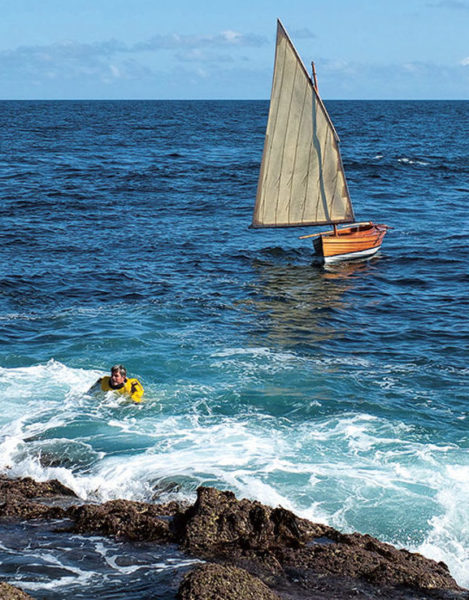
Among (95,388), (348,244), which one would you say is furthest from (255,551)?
(348,244)

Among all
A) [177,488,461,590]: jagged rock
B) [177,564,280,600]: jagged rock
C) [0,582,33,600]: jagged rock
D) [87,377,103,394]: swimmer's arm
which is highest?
[0,582,33,600]: jagged rock

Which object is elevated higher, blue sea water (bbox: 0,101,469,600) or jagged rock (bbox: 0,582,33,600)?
jagged rock (bbox: 0,582,33,600)

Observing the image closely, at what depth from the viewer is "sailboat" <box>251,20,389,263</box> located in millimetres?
32250

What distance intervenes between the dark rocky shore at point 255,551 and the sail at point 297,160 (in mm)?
22582

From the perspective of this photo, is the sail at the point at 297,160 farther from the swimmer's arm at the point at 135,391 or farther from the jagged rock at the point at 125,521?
the jagged rock at the point at 125,521

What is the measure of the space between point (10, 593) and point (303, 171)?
1054 inches

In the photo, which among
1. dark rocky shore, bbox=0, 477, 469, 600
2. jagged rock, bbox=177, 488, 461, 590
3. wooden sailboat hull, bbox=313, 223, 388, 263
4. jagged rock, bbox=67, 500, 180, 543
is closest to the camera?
dark rocky shore, bbox=0, 477, 469, 600

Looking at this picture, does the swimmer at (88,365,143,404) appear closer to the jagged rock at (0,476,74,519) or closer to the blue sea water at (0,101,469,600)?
the blue sea water at (0,101,469,600)

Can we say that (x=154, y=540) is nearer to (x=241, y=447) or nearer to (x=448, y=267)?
(x=241, y=447)

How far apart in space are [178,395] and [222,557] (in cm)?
891

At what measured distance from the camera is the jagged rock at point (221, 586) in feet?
31.5

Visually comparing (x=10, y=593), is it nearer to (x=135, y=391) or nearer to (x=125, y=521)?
(x=125, y=521)

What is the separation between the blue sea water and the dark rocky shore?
712 millimetres

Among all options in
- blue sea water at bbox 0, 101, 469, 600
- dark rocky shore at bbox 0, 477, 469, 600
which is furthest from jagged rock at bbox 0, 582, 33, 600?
blue sea water at bbox 0, 101, 469, 600
